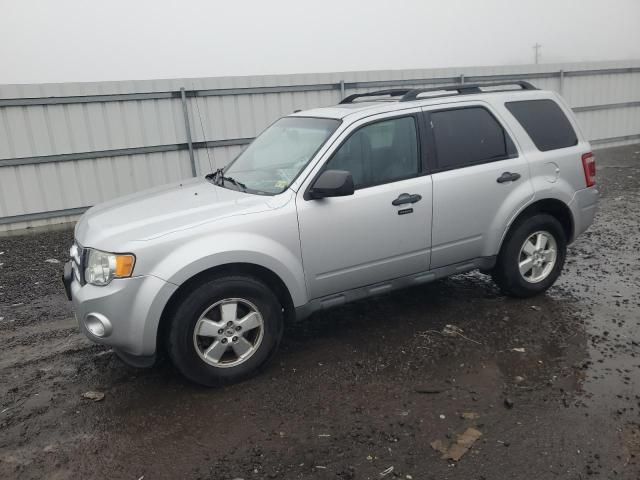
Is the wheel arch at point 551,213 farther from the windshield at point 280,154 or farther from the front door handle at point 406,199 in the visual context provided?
the windshield at point 280,154

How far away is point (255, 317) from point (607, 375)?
7.98 ft

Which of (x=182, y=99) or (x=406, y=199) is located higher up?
(x=182, y=99)

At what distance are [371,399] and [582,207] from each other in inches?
117

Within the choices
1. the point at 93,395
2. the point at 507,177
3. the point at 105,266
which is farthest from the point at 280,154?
the point at 93,395

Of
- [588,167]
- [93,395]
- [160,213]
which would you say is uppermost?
[160,213]

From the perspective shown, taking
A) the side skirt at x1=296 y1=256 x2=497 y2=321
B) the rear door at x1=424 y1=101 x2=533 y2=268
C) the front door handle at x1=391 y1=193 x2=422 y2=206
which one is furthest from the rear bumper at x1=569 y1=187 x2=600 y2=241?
the front door handle at x1=391 y1=193 x2=422 y2=206

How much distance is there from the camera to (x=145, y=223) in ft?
12.0

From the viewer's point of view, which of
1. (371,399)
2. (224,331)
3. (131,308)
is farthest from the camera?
(224,331)

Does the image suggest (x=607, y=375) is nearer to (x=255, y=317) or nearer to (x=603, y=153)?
(x=255, y=317)

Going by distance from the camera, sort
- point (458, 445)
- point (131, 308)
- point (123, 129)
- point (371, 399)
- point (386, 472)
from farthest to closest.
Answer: point (123, 129) → point (371, 399) → point (131, 308) → point (458, 445) → point (386, 472)

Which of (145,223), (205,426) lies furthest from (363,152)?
(205,426)

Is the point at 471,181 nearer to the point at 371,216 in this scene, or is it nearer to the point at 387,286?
the point at 371,216

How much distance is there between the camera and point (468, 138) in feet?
15.2

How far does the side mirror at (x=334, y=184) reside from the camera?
3775 mm
